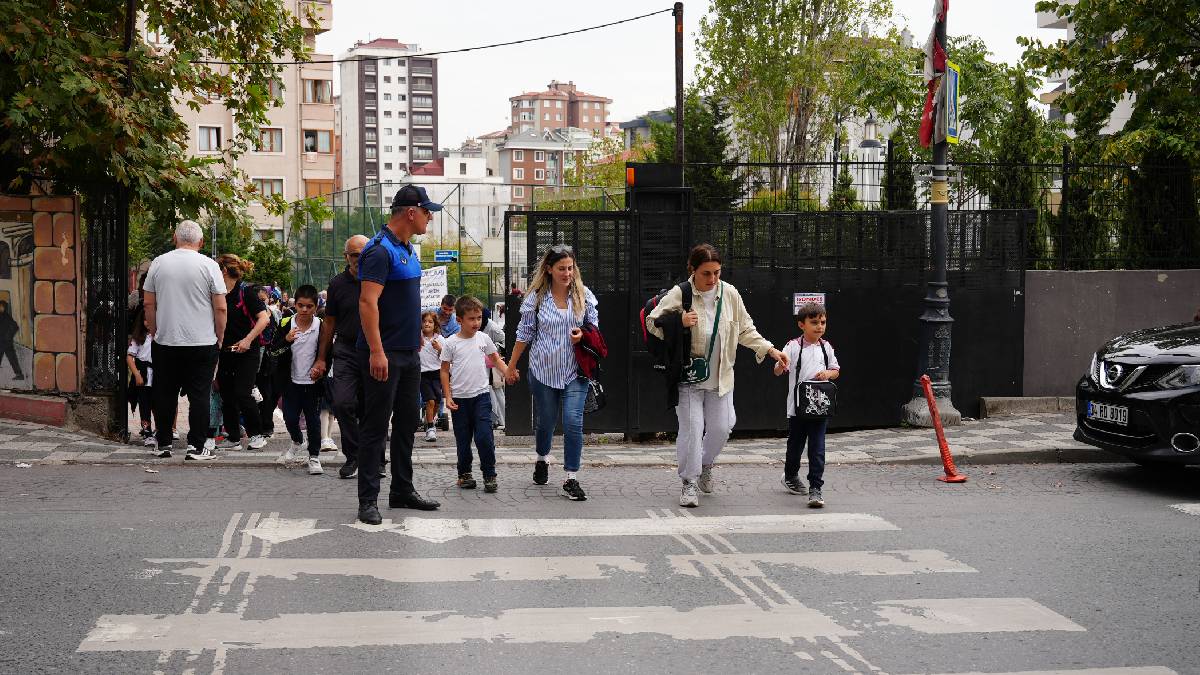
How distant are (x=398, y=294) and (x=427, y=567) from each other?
189cm

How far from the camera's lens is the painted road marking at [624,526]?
7.43 meters

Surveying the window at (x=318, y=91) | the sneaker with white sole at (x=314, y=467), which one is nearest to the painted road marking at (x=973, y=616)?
the sneaker with white sole at (x=314, y=467)

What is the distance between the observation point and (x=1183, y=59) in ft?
60.1

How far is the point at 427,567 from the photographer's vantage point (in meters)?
6.49

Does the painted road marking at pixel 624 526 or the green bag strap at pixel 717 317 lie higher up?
the green bag strap at pixel 717 317

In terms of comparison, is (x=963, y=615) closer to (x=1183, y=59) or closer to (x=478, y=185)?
(x=1183, y=59)

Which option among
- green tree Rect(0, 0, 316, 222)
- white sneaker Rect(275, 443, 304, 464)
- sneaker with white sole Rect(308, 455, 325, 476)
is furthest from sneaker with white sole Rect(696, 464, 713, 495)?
green tree Rect(0, 0, 316, 222)

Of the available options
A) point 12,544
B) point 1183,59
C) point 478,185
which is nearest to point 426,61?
point 478,185

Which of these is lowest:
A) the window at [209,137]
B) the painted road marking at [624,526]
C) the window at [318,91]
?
the painted road marking at [624,526]

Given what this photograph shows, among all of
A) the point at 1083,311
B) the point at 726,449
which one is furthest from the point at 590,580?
the point at 1083,311

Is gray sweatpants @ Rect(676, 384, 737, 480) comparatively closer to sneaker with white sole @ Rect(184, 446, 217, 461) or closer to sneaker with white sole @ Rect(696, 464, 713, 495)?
sneaker with white sole @ Rect(696, 464, 713, 495)

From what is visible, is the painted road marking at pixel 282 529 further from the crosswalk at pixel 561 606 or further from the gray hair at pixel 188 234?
the gray hair at pixel 188 234

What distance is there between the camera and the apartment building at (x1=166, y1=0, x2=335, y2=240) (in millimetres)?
63656

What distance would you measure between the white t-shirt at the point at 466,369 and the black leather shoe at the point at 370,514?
1.52m
